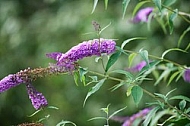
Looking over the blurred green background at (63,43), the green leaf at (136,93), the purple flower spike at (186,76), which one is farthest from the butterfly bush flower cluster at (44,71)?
the blurred green background at (63,43)

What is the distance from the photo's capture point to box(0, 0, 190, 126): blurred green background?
2691mm

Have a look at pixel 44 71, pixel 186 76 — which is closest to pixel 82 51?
pixel 44 71

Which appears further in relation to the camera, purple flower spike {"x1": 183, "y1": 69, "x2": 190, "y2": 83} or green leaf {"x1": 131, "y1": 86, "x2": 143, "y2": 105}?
purple flower spike {"x1": 183, "y1": 69, "x2": 190, "y2": 83}

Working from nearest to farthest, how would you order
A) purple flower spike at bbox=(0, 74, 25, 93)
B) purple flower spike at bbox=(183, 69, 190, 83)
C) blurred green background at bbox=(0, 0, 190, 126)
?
purple flower spike at bbox=(0, 74, 25, 93) → purple flower spike at bbox=(183, 69, 190, 83) → blurred green background at bbox=(0, 0, 190, 126)

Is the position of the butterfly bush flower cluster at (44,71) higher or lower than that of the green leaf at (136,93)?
higher

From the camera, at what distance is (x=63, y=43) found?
3.06 m

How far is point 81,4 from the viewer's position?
3008 mm

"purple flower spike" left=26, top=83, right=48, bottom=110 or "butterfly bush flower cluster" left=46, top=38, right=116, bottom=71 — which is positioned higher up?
"butterfly bush flower cluster" left=46, top=38, right=116, bottom=71

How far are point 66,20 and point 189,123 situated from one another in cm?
196

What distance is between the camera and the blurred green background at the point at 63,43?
106 inches

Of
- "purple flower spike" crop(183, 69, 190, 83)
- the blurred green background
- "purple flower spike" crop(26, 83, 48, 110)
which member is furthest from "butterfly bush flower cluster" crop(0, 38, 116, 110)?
the blurred green background

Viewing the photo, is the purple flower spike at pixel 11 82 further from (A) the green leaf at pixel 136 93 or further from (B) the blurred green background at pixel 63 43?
(B) the blurred green background at pixel 63 43

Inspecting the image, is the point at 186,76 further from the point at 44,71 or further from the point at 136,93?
the point at 44,71

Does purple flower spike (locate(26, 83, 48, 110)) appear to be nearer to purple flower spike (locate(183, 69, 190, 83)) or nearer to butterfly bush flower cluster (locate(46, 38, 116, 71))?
butterfly bush flower cluster (locate(46, 38, 116, 71))
